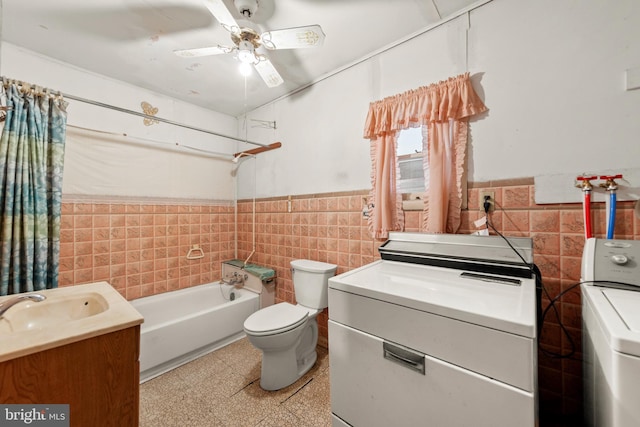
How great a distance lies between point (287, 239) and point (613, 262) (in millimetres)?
2124

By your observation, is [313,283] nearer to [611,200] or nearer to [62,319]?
[62,319]

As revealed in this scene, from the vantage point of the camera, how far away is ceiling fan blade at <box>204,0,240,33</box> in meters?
1.15

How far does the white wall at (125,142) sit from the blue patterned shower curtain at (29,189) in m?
0.50

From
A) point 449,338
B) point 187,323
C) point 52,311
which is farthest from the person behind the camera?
point 187,323

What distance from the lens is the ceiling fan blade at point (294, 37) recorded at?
127 centimetres

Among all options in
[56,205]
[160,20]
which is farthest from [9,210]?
[160,20]

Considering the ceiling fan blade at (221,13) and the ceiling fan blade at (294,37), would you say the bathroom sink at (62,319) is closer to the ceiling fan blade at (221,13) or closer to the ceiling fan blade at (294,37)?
the ceiling fan blade at (221,13)

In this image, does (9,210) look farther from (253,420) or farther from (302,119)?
(302,119)

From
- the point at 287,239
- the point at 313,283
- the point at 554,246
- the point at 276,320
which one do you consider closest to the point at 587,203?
the point at 554,246

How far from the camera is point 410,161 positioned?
5.63ft

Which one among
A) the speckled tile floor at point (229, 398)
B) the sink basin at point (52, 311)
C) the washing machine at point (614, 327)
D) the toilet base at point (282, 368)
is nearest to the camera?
the washing machine at point (614, 327)

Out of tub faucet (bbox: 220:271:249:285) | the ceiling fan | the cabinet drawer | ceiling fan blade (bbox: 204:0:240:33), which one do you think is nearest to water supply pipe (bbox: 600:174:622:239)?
the cabinet drawer

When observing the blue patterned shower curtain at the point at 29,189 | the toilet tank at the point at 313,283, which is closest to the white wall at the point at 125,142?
the blue patterned shower curtain at the point at 29,189

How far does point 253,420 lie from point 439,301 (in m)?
1.32
